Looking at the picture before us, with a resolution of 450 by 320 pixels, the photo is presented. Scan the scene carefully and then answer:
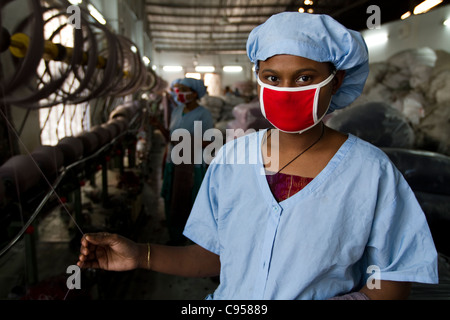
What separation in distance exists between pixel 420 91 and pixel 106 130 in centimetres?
394

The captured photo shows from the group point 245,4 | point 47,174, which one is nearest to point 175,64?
point 245,4

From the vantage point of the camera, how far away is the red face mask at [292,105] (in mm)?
803

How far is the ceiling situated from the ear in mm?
2173

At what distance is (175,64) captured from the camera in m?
18.2

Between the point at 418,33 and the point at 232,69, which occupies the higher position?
the point at 232,69

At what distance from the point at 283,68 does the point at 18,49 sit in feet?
3.24

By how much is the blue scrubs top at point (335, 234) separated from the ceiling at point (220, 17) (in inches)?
93.2

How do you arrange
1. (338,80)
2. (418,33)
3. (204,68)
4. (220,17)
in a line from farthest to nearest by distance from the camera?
1. (204,68)
2. (220,17)
3. (418,33)
4. (338,80)

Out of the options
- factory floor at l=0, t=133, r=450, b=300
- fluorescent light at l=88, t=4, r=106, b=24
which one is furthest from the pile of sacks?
fluorescent light at l=88, t=4, r=106, b=24

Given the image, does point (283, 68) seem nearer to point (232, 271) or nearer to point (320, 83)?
point (320, 83)

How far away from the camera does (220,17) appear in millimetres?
10922

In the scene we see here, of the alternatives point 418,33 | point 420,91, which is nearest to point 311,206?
point 420,91

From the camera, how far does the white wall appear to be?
16.4ft

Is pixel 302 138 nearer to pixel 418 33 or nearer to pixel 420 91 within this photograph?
pixel 420 91
